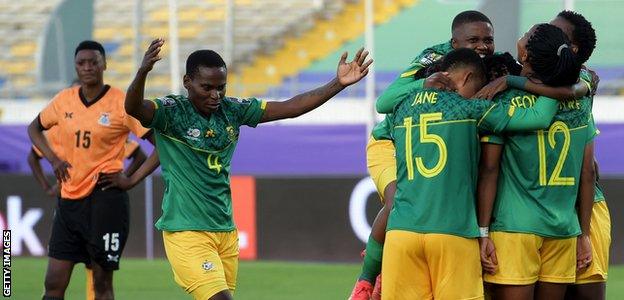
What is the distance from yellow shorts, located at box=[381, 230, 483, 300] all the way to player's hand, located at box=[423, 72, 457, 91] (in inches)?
29.2

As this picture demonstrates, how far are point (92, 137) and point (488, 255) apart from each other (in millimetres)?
4203

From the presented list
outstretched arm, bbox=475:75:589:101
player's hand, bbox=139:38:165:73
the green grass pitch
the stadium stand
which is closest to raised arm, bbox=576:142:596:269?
outstretched arm, bbox=475:75:589:101

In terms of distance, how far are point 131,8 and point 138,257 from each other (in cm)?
541

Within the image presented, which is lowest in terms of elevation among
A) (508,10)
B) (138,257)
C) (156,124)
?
(138,257)

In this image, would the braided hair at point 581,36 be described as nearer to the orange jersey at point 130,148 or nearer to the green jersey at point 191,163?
the green jersey at point 191,163

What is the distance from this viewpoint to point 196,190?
7250 millimetres

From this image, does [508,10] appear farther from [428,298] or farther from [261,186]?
[428,298]

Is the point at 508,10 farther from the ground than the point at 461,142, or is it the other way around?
the point at 508,10

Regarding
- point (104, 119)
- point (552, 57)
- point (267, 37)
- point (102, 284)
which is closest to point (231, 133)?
point (552, 57)

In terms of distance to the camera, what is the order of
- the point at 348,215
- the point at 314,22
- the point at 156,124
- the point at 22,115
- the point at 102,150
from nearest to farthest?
the point at 156,124
the point at 102,150
the point at 348,215
the point at 22,115
the point at 314,22

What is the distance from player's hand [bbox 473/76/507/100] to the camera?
6.27m

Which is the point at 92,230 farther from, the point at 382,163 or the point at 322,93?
the point at 382,163

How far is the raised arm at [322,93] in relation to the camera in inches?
284

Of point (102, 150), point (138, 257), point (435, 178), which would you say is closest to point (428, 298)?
point (435, 178)
